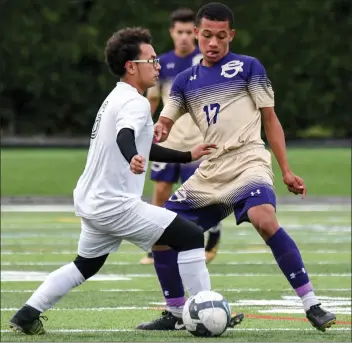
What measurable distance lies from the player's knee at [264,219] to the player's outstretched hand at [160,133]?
728 mm

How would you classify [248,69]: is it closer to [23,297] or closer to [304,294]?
[304,294]

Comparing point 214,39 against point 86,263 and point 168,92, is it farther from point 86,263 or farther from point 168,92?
point 168,92

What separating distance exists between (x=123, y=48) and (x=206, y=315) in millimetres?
1613

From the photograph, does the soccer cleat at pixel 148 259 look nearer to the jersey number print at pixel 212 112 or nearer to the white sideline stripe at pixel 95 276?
the white sideline stripe at pixel 95 276

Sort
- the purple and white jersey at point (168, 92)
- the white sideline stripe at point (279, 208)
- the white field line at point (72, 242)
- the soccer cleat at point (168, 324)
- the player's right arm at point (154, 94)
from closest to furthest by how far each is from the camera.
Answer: the soccer cleat at point (168, 324), the purple and white jersey at point (168, 92), the player's right arm at point (154, 94), the white field line at point (72, 242), the white sideline stripe at point (279, 208)

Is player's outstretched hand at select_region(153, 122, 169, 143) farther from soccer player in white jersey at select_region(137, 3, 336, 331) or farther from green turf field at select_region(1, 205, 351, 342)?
green turf field at select_region(1, 205, 351, 342)

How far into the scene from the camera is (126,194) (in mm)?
7547

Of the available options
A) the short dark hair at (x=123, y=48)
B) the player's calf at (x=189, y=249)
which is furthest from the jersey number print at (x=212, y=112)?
the player's calf at (x=189, y=249)

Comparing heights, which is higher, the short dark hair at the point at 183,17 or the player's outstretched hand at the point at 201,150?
the player's outstretched hand at the point at 201,150

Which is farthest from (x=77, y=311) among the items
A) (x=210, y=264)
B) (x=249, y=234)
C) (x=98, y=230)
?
(x=249, y=234)

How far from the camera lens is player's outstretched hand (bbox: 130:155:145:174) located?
700 centimetres

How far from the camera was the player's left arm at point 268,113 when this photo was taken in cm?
817

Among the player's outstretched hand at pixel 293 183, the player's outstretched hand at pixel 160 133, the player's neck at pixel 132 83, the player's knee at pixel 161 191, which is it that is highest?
the player's neck at pixel 132 83

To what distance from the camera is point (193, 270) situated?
25.1 feet
